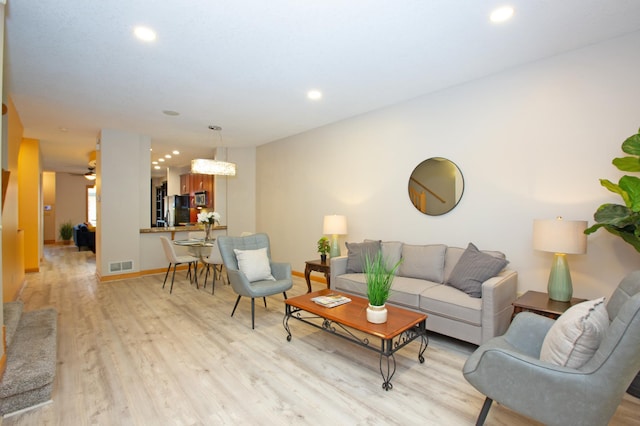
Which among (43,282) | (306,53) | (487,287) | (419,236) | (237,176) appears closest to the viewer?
(487,287)

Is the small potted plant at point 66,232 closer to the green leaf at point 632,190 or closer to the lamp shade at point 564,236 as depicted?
the lamp shade at point 564,236

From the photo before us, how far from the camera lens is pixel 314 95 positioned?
379cm

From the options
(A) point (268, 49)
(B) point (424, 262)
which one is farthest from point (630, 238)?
(A) point (268, 49)

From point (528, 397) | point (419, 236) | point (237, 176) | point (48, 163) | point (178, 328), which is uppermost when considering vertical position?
point (48, 163)

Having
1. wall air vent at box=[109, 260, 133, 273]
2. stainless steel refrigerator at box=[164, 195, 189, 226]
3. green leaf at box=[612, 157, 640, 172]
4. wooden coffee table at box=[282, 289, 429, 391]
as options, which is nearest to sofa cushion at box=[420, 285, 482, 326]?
wooden coffee table at box=[282, 289, 429, 391]

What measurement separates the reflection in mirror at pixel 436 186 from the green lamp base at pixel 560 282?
3.90ft

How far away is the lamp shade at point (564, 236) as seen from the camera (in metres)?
2.43

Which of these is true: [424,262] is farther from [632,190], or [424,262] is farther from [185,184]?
[185,184]

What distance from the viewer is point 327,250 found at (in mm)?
4430

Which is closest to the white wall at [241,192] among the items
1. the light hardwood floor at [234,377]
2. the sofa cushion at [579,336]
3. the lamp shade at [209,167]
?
the lamp shade at [209,167]

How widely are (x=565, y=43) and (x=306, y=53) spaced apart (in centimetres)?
228

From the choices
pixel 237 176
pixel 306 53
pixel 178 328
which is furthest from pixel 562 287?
pixel 237 176

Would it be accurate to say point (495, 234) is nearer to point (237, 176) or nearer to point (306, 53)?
point (306, 53)

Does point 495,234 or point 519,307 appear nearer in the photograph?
point 519,307
